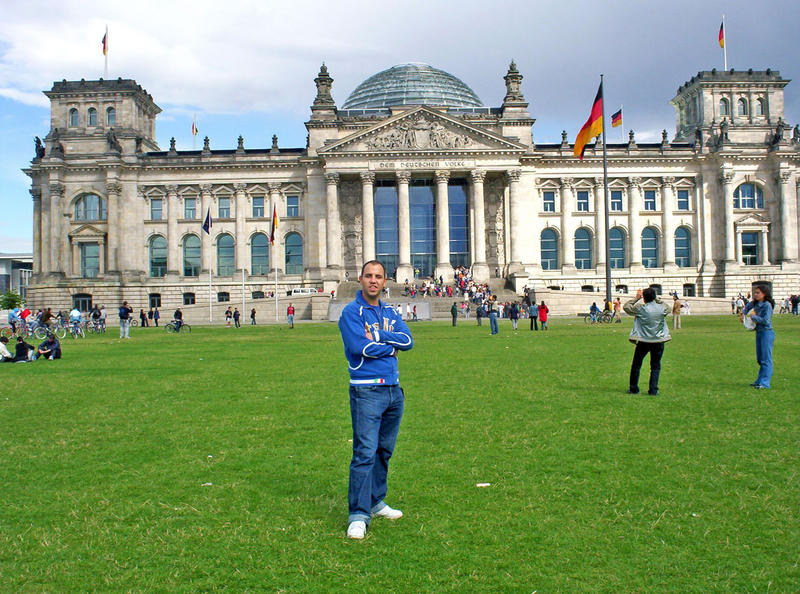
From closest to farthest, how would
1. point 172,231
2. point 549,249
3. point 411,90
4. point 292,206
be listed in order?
point 172,231 < point 292,206 < point 549,249 < point 411,90

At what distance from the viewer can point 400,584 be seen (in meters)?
5.44

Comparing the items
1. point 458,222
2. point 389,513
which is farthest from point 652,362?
point 458,222

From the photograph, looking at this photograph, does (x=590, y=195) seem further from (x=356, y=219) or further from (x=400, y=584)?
(x=400, y=584)

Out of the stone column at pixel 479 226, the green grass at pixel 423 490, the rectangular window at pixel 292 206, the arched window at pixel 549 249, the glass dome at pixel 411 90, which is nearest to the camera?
the green grass at pixel 423 490

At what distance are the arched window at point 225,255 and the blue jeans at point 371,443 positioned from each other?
73490mm

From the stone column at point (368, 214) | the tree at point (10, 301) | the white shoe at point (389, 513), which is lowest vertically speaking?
the white shoe at point (389, 513)

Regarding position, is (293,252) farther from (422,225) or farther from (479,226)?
(479,226)

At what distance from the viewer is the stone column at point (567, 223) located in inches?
3054

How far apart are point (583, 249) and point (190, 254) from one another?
43.2 metres

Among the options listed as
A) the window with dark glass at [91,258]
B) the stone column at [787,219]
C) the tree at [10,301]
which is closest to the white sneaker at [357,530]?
the window with dark glass at [91,258]

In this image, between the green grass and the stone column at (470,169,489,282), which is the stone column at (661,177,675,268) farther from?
the green grass

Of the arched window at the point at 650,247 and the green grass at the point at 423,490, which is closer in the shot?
the green grass at the point at 423,490

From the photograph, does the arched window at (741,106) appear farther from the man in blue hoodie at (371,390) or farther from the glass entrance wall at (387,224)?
the man in blue hoodie at (371,390)

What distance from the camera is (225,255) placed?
78.2m
